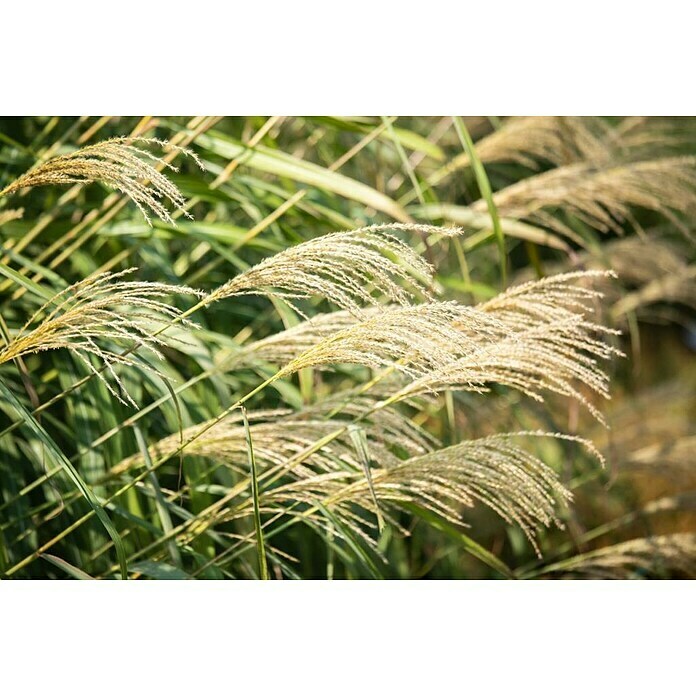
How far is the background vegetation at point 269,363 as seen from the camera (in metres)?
1.31

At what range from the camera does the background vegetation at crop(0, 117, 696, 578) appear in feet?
4.31

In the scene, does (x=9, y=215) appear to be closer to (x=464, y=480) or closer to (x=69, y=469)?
(x=69, y=469)

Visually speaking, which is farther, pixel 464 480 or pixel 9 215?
pixel 9 215

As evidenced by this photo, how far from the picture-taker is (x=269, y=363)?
197 cm

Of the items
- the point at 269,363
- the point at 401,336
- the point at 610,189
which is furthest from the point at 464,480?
the point at 610,189

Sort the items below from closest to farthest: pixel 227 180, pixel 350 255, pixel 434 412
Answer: pixel 350 255 → pixel 227 180 → pixel 434 412

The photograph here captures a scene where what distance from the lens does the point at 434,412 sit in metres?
2.17

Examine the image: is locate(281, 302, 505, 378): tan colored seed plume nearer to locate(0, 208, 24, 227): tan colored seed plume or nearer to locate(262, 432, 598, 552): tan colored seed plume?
locate(262, 432, 598, 552): tan colored seed plume

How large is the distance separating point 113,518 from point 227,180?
0.71m
